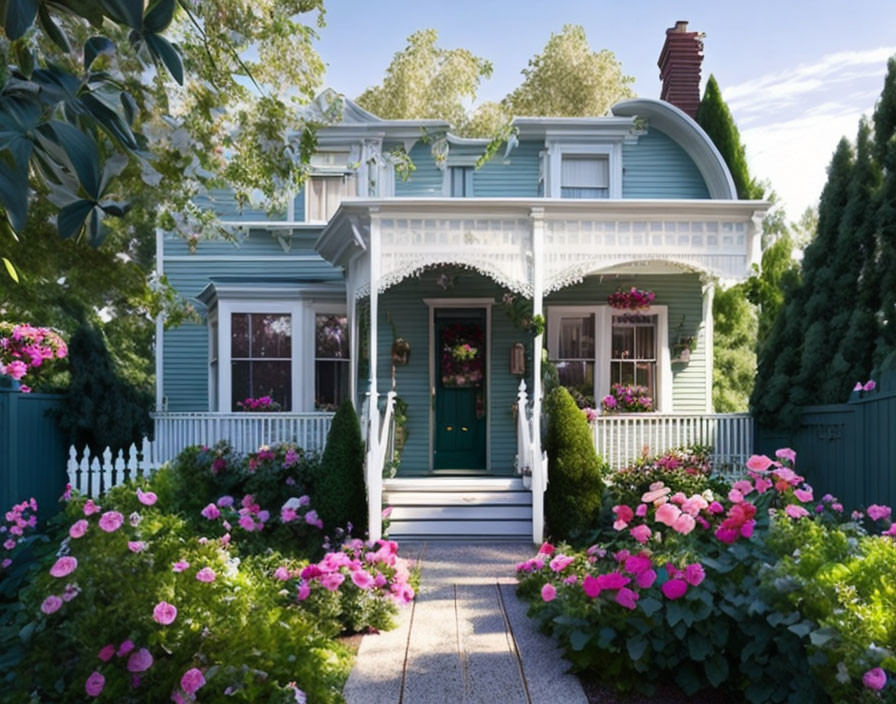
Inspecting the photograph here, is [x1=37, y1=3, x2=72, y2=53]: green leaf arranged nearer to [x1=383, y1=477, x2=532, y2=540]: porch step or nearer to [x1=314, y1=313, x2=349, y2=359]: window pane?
[x1=383, y1=477, x2=532, y2=540]: porch step

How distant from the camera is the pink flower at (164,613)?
12.7 ft

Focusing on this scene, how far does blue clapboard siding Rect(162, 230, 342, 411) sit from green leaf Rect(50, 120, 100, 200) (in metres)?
12.1

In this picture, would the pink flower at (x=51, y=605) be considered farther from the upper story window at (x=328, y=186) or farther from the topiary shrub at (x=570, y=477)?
the upper story window at (x=328, y=186)

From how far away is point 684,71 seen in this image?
15148 millimetres

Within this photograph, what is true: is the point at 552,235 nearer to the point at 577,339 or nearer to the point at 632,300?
the point at 632,300

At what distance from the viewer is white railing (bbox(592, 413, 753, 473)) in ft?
36.2

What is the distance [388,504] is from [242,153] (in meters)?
4.25

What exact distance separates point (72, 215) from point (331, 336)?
11.6 metres

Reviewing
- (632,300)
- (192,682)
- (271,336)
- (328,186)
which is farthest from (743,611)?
(328,186)

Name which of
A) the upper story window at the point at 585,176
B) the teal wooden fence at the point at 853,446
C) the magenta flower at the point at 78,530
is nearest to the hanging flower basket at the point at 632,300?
the upper story window at the point at 585,176

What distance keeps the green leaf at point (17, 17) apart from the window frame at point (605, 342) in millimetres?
11376

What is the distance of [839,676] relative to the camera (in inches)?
135

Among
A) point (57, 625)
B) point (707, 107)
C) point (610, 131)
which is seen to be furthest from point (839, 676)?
point (707, 107)

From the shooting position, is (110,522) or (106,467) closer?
(110,522)
